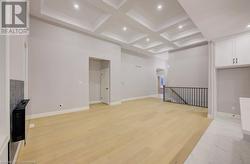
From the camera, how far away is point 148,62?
927cm

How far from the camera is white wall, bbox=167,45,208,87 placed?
6.37 m

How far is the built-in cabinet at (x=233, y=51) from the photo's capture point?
3.33m

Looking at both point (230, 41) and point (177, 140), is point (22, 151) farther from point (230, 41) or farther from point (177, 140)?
point (230, 41)

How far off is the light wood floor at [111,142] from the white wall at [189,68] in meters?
3.91

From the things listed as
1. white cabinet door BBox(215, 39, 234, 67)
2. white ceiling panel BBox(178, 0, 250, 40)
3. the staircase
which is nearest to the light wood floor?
white cabinet door BBox(215, 39, 234, 67)

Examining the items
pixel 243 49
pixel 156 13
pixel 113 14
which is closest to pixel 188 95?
pixel 243 49

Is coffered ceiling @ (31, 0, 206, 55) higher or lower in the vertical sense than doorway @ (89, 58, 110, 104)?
higher

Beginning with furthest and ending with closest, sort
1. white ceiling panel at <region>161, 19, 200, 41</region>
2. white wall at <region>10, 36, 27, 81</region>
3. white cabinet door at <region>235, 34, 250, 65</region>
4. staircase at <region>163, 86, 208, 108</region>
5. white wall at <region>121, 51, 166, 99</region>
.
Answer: white wall at <region>121, 51, 166, 99</region> < staircase at <region>163, 86, 208, 108</region> < white ceiling panel at <region>161, 19, 200, 41</region> < white cabinet door at <region>235, 34, 250, 65</region> < white wall at <region>10, 36, 27, 81</region>

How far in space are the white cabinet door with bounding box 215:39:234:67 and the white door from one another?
459cm

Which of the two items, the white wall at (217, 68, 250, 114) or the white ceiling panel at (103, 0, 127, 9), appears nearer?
the white ceiling panel at (103, 0, 127, 9)

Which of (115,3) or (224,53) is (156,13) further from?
(224,53)

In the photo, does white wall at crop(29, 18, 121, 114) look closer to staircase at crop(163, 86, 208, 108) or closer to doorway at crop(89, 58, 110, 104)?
doorway at crop(89, 58, 110, 104)

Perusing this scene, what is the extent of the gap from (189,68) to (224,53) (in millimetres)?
3324

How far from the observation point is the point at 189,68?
6938 mm
